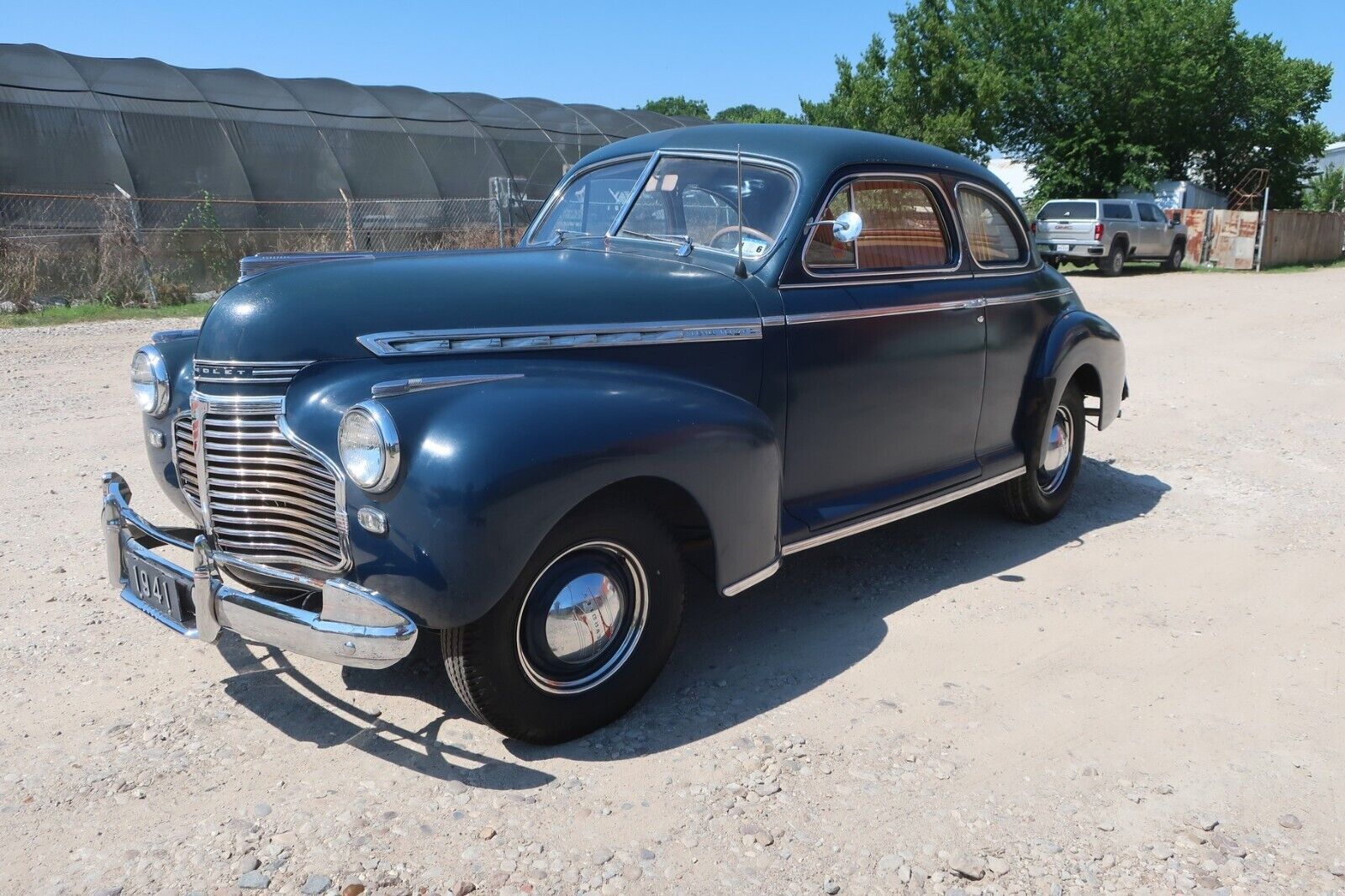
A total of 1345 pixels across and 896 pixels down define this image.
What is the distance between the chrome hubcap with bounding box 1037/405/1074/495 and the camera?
535 centimetres

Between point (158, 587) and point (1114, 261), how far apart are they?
74.0 feet

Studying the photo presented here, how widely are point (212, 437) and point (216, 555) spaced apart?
14.0 inches

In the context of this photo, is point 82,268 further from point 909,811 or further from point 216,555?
point 909,811

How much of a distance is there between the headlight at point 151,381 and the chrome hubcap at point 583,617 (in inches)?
67.4

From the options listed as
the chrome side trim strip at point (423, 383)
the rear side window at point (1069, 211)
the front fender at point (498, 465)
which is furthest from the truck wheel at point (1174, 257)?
the chrome side trim strip at point (423, 383)

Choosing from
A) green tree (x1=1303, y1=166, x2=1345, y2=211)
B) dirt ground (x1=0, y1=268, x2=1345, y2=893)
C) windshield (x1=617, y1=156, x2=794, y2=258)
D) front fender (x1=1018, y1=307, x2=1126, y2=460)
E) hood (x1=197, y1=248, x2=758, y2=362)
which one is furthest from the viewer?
green tree (x1=1303, y1=166, x2=1345, y2=211)

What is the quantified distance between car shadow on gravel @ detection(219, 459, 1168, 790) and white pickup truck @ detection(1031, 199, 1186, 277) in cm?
1765

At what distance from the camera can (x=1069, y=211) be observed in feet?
72.9

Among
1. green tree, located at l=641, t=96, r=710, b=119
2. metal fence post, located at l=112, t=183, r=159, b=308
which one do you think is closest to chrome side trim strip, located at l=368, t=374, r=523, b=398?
metal fence post, located at l=112, t=183, r=159, b=308

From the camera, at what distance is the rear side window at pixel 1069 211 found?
2194 cm

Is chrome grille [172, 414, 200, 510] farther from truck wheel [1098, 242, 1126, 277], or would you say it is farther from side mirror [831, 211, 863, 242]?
truck wheel [1098, 242, 1126, 277]

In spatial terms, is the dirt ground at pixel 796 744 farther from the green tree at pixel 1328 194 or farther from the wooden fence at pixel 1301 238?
the green tree at pixel 1328 194

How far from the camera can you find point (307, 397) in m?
2.91

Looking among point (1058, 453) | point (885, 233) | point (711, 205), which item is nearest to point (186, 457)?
point (711, 205)
